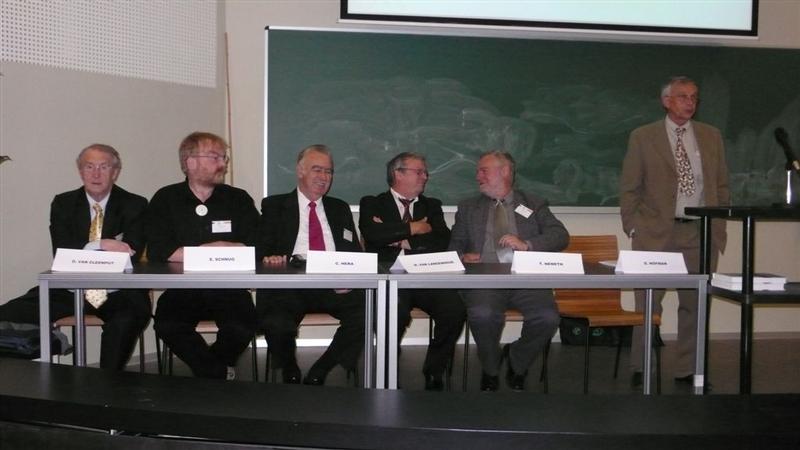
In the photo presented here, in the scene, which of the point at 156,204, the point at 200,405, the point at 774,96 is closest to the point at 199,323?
the point at 156,204

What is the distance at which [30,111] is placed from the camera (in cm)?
430

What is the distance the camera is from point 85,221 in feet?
12.6

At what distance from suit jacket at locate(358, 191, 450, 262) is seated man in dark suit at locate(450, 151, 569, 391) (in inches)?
4.1

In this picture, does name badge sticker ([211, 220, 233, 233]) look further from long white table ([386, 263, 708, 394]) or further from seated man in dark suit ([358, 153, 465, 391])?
long white table ([386, 263, 708, 394])

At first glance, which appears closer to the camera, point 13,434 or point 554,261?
point 13,434

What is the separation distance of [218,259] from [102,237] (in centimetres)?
101

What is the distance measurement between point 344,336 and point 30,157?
2.03 metres

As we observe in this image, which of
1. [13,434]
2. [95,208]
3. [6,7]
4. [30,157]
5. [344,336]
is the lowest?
[344,336]

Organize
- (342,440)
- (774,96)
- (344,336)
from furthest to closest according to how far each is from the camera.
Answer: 1. (774,96)
2. (344,336)
3. (342,440)

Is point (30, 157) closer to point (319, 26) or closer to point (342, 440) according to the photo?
point (319, 26)

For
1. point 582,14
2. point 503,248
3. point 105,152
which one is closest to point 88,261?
point 105,152

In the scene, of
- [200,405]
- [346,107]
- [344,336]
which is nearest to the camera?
[200,405]

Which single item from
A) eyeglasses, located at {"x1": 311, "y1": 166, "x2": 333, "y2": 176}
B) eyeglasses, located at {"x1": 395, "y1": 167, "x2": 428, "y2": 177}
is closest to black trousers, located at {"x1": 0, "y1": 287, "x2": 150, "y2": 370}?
eyeglasses, located at {"x1": 311, "y1": 166, "x2": 333, "y2": 176}

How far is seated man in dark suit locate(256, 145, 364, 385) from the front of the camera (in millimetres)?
3611
